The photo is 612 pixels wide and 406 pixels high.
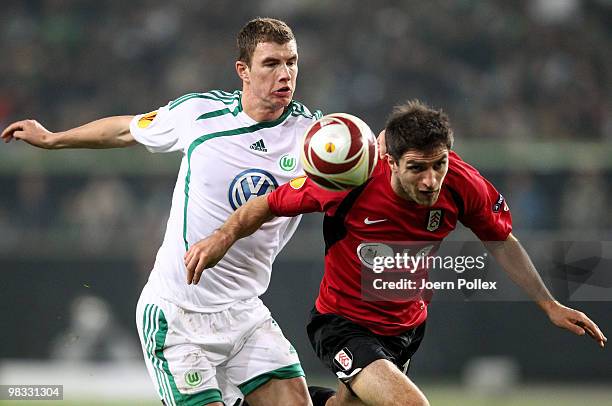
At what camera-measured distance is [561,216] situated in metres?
11.8

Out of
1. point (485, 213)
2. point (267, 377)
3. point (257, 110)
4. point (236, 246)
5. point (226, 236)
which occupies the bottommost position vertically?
point (267, 377)

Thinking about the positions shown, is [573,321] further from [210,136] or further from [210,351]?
[210,136]

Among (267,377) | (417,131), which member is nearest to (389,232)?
(417,131)

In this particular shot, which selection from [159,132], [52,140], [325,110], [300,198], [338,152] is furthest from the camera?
[325,110]

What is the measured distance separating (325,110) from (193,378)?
31.2ft

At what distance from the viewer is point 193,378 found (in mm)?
5305

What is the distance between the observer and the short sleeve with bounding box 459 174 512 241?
17.2 feet

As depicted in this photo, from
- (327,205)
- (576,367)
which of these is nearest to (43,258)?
(576,367)

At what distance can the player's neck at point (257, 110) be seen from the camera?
550cm

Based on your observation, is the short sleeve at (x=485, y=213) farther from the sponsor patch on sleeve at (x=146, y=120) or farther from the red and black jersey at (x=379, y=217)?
the sponsor patch on sleeve at (x=146, y=120)

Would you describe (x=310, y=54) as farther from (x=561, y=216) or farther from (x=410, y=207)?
(x=410, y=207)

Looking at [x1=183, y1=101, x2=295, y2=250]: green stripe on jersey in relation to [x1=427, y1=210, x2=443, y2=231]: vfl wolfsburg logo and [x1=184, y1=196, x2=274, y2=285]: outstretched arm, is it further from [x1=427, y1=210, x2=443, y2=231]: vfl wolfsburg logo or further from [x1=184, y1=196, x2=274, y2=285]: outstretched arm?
[x1=427, y1=210, x2=443, y2=231]: vfl wolfsburg logo

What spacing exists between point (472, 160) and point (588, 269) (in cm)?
487

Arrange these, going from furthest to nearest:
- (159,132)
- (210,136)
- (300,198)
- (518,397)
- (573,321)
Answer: (518,397)
(159,132)
(210,136)
(573,321)
(300,198)
